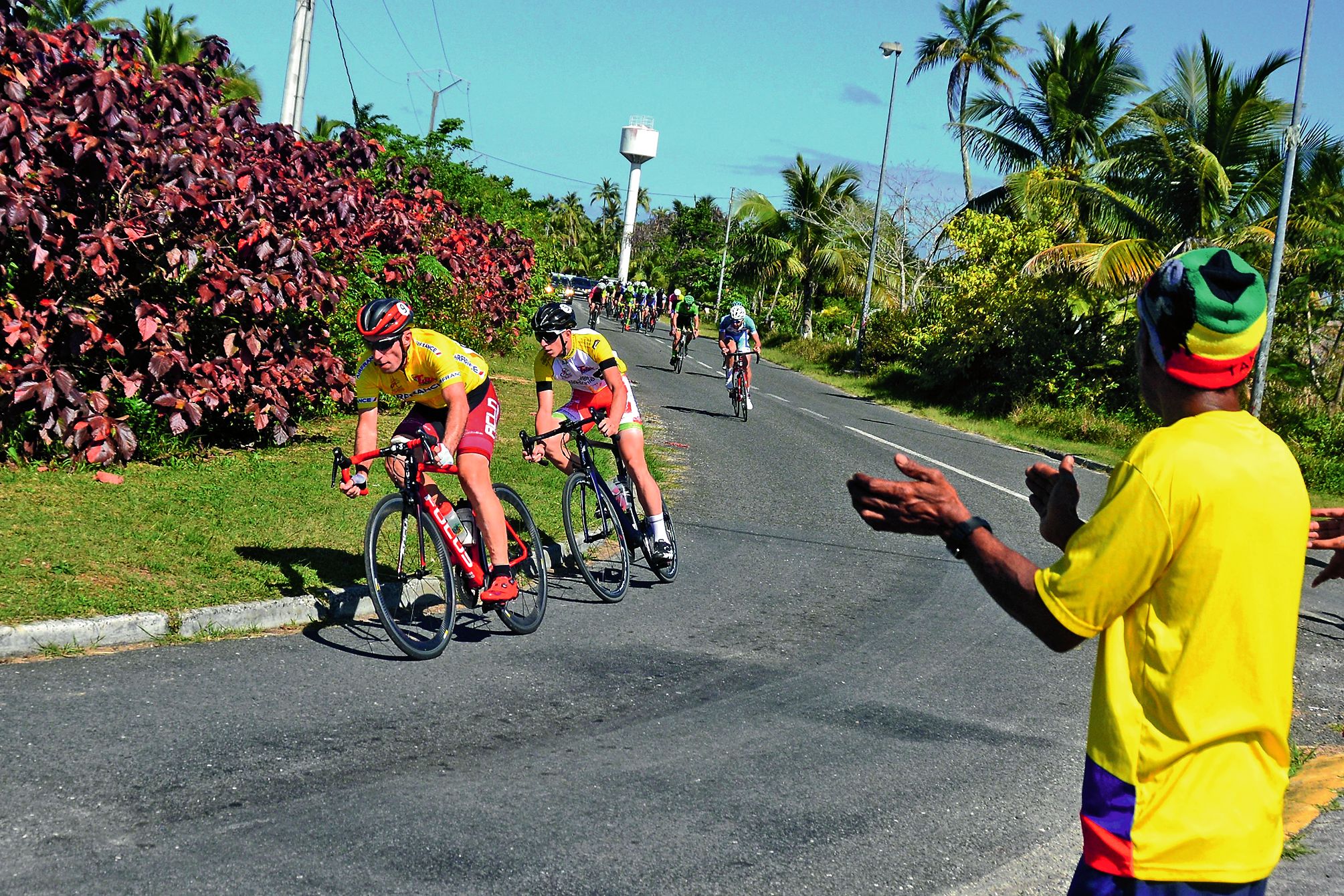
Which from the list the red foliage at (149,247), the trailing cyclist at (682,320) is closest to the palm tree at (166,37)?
the trailing cyclist at (682,320)

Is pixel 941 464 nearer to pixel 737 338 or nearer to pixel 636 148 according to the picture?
pixel 737 338

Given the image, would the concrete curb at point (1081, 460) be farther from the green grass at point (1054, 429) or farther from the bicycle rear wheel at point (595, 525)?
the bicycle rear wheel at point (595, 525)

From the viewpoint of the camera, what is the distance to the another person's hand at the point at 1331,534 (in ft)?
9.35

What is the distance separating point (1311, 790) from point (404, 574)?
15.8 ft

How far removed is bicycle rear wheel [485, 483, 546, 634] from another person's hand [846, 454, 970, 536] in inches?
198

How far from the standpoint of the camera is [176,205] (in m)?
10.2

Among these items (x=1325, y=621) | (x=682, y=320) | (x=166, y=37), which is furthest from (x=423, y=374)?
(x=166, y=37)

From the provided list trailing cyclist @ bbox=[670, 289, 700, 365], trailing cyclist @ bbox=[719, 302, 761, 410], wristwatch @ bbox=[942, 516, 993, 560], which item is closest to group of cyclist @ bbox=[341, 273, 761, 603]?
wristwatch @ bbox=[942, 516, 993, 560]

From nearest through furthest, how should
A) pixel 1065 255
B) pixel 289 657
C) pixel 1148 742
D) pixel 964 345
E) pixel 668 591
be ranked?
pixel 1148 742, pixel 289 657, pixel 668 591, pixel 1065 255, pixel 964 345

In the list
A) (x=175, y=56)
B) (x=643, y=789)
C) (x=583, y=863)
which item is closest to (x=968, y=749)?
(x=643, y=789)

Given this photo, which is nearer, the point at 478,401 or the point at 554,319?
the point at 478,401

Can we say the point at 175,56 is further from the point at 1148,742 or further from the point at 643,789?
the point at 1148,742

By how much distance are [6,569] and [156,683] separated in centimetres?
181

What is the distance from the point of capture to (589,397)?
29.3ft
